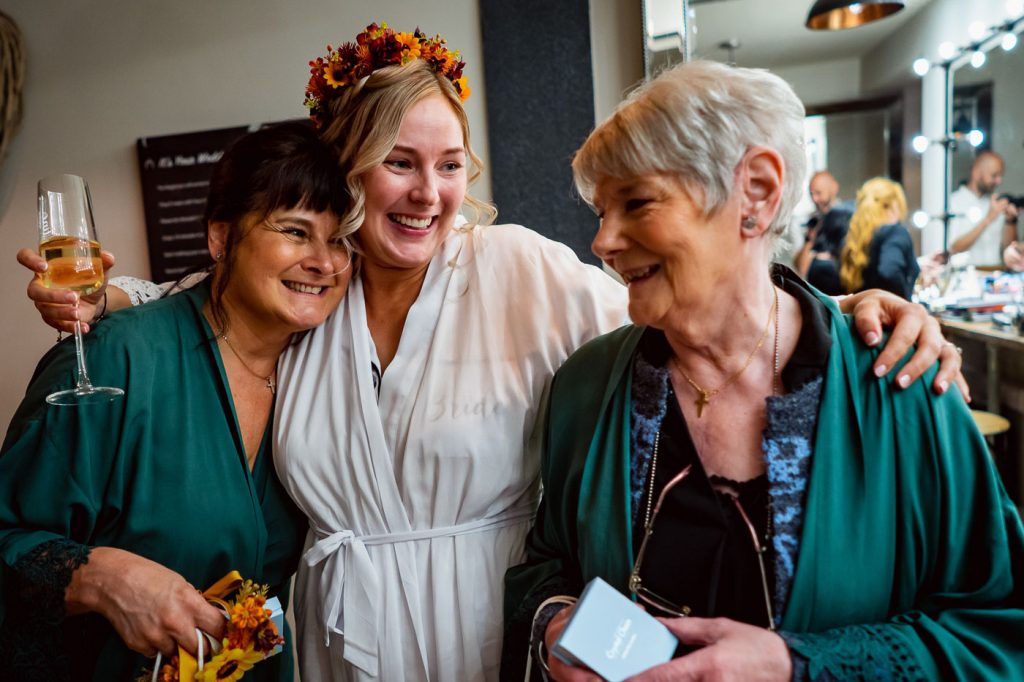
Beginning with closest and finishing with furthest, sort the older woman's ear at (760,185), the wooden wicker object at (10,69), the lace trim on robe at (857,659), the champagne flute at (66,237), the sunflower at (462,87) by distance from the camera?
the lace trim on robe at (857,659) → the older woman's ear at (760,185) → the champagne flute at (66,237) → the sunflower at (462,87) → the wooden wicker object at (10,69)

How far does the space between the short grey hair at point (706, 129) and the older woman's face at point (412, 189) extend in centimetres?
53

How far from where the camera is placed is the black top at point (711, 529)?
4.02 feet

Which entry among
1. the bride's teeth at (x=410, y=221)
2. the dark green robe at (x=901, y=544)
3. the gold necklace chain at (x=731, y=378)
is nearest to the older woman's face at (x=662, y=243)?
the gold necklace chain at (x=731, y=378)

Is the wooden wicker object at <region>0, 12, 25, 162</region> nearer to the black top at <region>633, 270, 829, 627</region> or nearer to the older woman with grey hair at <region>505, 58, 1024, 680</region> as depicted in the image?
the older woman with grey hair at <region>505, 58, 1024, 680</region>

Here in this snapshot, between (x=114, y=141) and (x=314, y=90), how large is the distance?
1.89 meters

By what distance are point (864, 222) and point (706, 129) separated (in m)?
3.59

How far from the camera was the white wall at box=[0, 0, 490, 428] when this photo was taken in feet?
9.86

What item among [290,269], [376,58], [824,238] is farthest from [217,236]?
[824,238]

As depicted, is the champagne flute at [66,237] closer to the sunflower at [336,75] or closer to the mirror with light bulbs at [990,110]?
the sunflower at [336,75]

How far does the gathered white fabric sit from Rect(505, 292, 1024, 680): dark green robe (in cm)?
62

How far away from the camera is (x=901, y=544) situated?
1.17 metres

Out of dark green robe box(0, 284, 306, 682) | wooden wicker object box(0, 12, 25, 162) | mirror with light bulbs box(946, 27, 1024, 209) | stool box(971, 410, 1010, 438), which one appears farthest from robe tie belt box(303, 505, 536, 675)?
mirror with light bulbs box(946, 27, 1024, 209)

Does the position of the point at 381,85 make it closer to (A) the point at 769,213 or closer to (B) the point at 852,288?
(A) the point at 769,213

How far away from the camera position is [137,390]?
1550 millimetres
